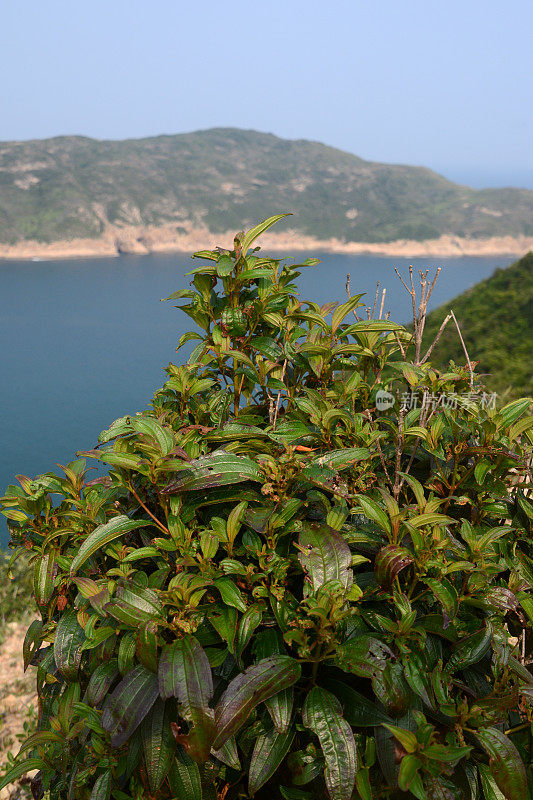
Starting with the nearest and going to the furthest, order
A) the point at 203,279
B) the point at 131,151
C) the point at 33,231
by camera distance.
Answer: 1. the point at 203,279
2. the point at 33,231
3. the point at 131,151

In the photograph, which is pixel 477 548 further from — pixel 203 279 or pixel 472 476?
pixel 203 279

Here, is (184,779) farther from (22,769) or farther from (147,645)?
(22,769)

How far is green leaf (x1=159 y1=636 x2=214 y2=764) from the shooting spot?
2.87 feet

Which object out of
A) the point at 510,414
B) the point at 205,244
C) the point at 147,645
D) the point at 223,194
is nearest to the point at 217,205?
the point at 223,194

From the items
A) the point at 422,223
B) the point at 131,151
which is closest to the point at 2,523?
the point at 422,223

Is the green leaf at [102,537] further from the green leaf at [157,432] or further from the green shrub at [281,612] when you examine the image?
the green leaf at [157,432]

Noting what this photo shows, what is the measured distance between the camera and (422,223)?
71.4m

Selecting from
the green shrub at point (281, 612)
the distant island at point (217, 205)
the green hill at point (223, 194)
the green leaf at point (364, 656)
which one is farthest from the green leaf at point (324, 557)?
the green hill at point (223, 194)

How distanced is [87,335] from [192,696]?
38301 mm

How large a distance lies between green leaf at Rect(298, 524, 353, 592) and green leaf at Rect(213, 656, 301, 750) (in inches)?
6.2

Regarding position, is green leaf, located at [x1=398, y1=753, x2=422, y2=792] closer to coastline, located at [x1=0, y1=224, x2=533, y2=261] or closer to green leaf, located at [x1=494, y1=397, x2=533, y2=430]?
green leaf, located at [x1=494, y1=397, x2=533, y2=430]

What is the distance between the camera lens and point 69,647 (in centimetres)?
114

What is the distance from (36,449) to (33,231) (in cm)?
4938

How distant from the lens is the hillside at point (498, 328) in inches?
438
